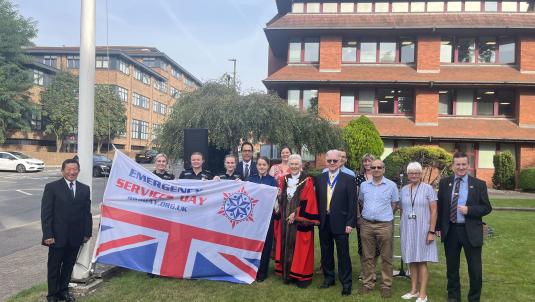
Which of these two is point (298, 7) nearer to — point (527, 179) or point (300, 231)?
point (527, 179)

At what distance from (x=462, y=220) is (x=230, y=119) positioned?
12205 mm

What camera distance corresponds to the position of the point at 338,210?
5.86 metres

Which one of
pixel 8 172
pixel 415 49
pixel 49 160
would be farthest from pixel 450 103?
pixel 49 160

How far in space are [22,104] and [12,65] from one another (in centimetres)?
391

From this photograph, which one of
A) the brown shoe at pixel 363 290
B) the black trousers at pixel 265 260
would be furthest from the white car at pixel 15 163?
the brown shoe at pixel 363 290

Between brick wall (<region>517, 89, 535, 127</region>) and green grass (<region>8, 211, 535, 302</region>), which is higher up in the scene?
brick wall (<region>517, 89, 535, 127</region>)

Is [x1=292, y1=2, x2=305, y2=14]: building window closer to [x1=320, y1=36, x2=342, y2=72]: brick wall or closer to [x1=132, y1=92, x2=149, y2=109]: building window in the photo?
[x1=320, y1=36, x2=342, y2=72]: brick wall

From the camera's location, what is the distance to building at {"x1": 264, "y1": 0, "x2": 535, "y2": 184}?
84.2 feet

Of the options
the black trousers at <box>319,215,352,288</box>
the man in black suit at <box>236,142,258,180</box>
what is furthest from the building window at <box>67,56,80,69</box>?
the black trousers at <box>319,215,352,288</box>

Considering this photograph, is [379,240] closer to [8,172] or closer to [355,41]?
[355,41]

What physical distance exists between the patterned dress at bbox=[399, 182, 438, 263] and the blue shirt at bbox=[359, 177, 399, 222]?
0.21 meters

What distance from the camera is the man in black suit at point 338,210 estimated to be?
5828 millimetres

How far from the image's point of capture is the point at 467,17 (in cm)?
2736

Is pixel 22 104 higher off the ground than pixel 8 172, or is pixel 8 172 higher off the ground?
pixel 22 104
